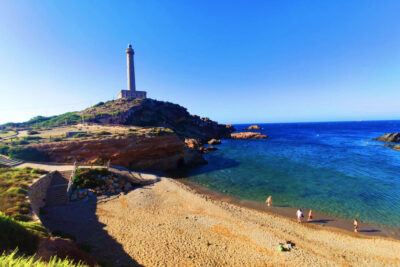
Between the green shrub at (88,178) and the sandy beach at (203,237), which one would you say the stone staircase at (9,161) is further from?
the sandy beach at (203,237)

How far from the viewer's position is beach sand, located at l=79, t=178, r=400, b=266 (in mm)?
8828

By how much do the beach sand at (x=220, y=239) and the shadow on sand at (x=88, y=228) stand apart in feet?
0.34

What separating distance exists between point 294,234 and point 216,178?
12791mm

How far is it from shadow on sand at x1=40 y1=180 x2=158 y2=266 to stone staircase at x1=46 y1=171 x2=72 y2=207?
67cm

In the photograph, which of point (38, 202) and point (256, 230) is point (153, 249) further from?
point (38, 202)

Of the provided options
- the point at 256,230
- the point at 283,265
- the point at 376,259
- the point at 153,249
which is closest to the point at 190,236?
the point at 153,249

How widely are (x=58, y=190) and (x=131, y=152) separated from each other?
1011 cm

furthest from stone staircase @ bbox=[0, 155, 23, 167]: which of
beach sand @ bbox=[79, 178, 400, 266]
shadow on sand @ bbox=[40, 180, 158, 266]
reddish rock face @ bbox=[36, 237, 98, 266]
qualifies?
reddish rock face @ bbox=[36, 237, 98, 266]

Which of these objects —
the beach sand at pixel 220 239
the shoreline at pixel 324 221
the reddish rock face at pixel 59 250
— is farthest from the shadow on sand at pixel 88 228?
the shoreline at pixel 324 221

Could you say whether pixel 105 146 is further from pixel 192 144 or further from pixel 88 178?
pixel 192 144

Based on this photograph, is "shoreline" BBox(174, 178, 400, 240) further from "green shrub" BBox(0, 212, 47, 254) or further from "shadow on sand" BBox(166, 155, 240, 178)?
"green shrub" BBox(0, 212, 47, 254)

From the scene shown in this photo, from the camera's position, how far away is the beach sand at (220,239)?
8828 mm

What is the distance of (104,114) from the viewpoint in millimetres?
41750

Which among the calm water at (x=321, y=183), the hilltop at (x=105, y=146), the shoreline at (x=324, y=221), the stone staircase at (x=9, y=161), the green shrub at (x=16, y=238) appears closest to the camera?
the green shrub at (x=16, y=238)
